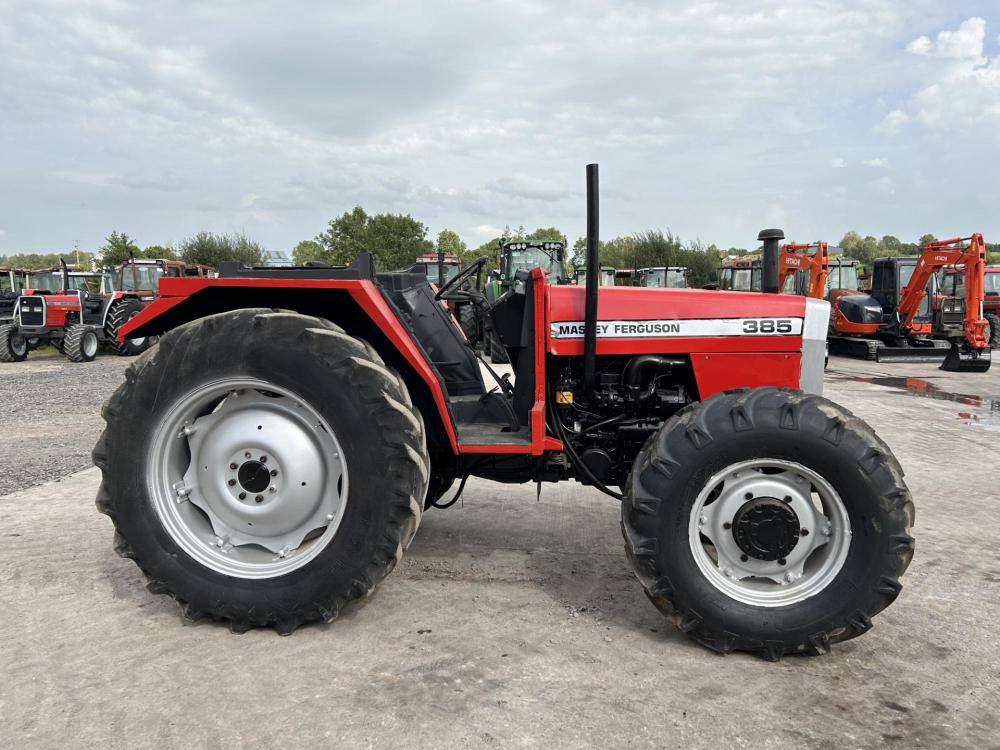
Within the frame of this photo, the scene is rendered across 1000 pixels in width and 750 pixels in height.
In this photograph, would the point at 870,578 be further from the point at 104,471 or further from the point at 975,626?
the point at 104,471

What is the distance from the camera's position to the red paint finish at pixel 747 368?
123 inches

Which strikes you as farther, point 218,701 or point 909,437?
point 909,437

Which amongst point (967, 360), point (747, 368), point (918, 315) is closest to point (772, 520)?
point (747, 368)

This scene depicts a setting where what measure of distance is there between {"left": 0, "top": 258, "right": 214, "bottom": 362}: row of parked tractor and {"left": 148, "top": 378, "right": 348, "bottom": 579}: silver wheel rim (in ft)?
39.8

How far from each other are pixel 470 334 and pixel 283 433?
71.6 inches

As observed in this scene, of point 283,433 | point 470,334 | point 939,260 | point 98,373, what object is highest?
point 939,260

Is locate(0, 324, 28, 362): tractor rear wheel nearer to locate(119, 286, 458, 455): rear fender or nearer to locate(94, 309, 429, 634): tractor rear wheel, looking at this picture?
locate(119, 286, 458, 455): rear fender

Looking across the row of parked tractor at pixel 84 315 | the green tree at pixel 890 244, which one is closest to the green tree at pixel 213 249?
the row of parked tractor at pixel 84 315

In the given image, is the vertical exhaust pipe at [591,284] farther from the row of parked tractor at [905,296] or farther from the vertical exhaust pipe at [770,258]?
the row of parked tractor at [905,296]

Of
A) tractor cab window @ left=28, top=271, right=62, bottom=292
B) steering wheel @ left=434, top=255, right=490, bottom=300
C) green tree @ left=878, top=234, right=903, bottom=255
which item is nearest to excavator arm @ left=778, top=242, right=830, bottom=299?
steering wheel @ left=434, top=255, right=490, bottom=300

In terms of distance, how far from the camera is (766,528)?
2682 mm

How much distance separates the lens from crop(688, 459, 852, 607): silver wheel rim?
2.66 m

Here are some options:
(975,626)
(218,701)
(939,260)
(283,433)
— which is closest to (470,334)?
(283,433)

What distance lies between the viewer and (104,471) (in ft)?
9.40
